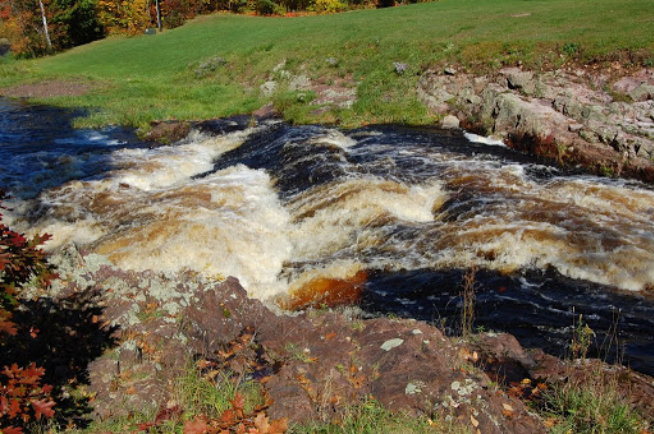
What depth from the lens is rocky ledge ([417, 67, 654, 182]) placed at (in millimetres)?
14422

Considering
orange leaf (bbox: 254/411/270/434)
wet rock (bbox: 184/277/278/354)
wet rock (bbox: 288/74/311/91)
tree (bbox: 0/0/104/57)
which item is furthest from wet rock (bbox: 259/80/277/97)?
tree (bbox: 0/0/104/57)

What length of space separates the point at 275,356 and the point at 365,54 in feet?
77.4

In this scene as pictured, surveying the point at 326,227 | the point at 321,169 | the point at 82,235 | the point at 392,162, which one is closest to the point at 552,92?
the point at 392,162

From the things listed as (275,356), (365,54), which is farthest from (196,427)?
(365,54)

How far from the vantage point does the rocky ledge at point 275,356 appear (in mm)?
4324

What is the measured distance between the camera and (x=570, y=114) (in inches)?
644

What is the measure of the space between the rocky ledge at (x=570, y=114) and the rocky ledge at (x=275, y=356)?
440 inches

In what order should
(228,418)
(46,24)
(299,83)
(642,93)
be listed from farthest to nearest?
(46,24)
(299,83)
(642,93)
(228,418)

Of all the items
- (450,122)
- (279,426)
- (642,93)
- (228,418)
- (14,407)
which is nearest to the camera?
(14,407)

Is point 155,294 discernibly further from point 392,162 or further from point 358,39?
point 358,39

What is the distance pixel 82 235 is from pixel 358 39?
22.1 m

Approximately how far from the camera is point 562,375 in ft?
16.5

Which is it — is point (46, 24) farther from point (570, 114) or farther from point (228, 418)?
point (228, 418)

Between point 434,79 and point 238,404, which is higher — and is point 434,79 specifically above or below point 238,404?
above
